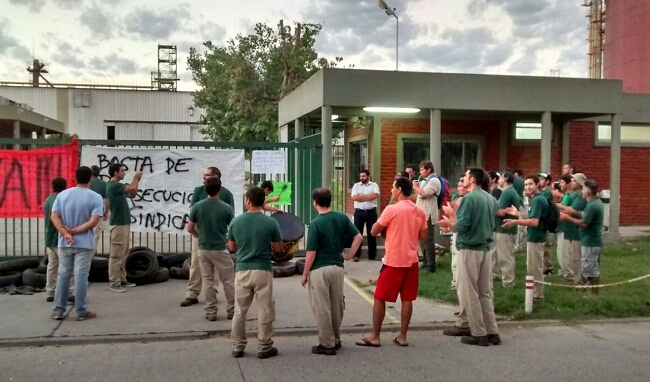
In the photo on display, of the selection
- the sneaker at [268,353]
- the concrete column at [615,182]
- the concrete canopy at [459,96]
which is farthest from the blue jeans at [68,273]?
the concrete column at [615,182]

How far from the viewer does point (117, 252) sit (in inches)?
358

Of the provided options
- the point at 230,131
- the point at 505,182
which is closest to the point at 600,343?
the point at 505,182

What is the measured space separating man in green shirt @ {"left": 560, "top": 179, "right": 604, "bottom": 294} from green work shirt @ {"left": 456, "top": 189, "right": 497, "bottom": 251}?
2903mm

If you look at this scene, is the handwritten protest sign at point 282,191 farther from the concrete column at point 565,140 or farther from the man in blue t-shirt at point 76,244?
the concrete column at point 565,140

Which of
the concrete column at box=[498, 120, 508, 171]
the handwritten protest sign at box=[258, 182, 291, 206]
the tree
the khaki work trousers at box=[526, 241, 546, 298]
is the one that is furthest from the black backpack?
the tree

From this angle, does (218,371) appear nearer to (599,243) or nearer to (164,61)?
(599,243)

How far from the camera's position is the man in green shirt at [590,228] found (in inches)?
352

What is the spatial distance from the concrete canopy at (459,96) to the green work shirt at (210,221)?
199 inches

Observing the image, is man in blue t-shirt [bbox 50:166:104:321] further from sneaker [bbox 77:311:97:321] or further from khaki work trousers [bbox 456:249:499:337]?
khaki work trousers [bbox 456:249:499:337]

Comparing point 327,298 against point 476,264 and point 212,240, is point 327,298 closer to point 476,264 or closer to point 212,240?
point 476,264

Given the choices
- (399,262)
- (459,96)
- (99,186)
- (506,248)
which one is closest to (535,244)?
(506,248)

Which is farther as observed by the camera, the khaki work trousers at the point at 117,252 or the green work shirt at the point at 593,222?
the khaki work trousers at the point at 117,252

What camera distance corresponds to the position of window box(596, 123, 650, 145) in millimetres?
17984

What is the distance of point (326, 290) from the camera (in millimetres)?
6238
